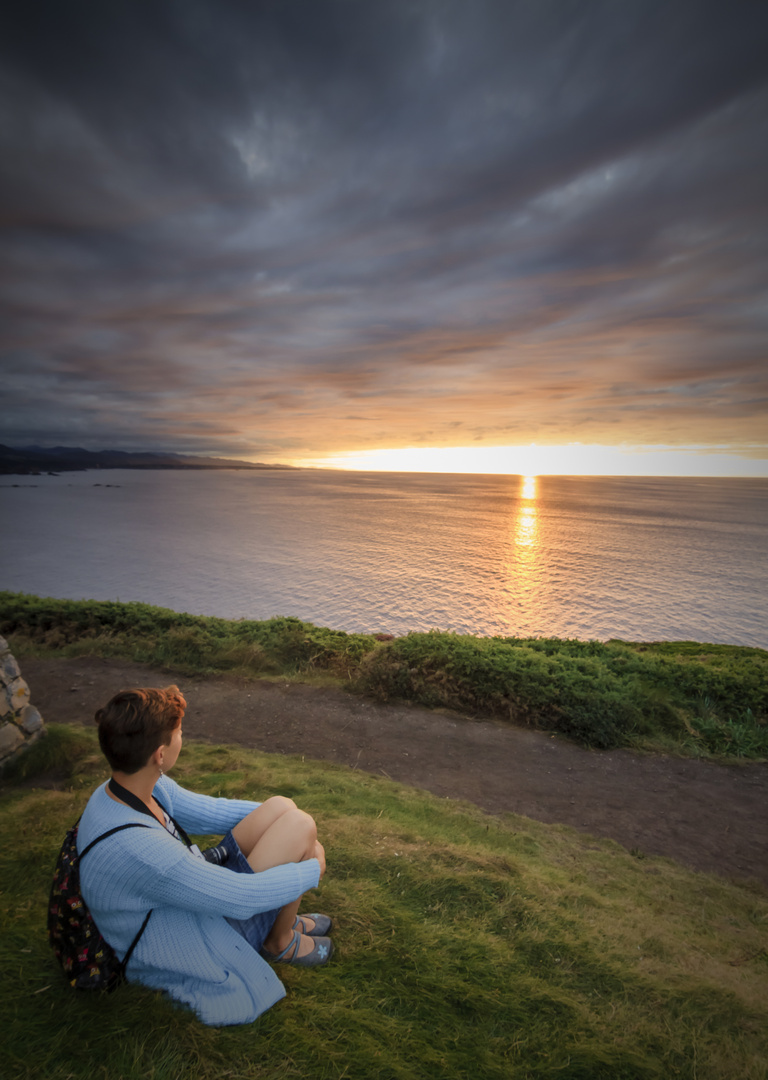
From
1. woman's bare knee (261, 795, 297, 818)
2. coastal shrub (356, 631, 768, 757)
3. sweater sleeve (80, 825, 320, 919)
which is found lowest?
coastal shrub (356, 631, 768, 757)

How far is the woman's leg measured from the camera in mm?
2855

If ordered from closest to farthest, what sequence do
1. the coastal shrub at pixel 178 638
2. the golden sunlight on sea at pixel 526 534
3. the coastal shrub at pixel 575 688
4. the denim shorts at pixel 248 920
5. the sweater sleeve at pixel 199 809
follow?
1. the denim shorts at pixel 248 920
2. the sweater sleeve at pixel 199 809
3. the coastal shrub at pixel 575 688
4. the coastal shrub at pixel 178 638
5. the golden sunlight on sea at pixel 526 534

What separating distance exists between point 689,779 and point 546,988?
21.3 feet

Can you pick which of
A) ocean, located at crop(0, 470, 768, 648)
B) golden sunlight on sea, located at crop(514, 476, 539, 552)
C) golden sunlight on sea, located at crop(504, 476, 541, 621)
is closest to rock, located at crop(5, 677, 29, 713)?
ocean, located at crop(0, 470, 768, 648)

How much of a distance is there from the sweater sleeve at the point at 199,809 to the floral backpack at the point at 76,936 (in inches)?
23.8

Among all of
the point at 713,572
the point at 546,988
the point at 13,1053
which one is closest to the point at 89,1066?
the point at 13,1053

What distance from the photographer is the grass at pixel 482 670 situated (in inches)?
370

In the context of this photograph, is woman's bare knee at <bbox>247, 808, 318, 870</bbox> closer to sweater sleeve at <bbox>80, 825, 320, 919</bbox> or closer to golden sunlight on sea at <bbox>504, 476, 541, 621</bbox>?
sweater sleeve at <bbox>80, 825, 320, 919</bbox>

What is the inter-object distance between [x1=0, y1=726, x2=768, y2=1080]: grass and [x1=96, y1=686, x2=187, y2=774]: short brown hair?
3.84 feet

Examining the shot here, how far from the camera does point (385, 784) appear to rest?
Result: 22.9 feet

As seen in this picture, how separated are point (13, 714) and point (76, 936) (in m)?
5.06

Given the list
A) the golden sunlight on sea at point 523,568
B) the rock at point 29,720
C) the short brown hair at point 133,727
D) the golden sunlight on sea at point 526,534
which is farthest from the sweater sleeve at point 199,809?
the golden sunlight on sea at point 526,534

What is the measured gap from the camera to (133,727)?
2.24m

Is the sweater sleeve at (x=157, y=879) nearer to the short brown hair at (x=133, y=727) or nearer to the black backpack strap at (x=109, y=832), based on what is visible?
the black backpack strap at (x=109, y=832)
